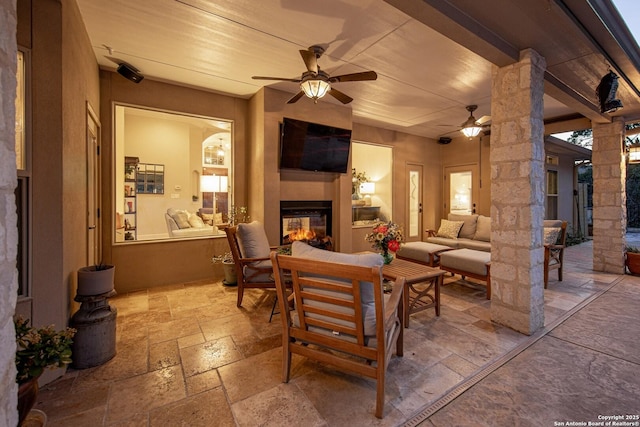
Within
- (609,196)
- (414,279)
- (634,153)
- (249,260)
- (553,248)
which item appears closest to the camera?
(414,279)

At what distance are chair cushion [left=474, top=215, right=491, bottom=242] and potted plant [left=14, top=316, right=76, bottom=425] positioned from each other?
225 inches

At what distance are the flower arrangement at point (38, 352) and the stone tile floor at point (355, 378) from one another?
22.7 inches

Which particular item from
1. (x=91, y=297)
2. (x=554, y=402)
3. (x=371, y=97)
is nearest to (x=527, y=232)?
(x=554, y=402)

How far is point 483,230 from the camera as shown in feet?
17.3

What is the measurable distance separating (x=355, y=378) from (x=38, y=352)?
174 cm

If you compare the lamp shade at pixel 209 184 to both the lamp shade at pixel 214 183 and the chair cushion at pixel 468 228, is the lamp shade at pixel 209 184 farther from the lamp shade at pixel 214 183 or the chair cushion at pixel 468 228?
the chair cushion at pixel 468 228

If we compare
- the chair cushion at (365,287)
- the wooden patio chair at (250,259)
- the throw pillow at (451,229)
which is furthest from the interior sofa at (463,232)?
the chair cushion at (365,287)

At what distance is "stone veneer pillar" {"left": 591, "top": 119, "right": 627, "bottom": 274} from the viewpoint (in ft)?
14.9

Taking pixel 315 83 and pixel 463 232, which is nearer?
pixel 315 83

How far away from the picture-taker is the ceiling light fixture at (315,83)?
2895 mm

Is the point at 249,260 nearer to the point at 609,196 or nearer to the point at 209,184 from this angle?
the point at 209,184

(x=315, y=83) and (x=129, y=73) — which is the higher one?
(x=129, y=73)

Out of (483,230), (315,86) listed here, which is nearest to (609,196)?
(483,230)

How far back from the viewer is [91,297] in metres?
2.13
